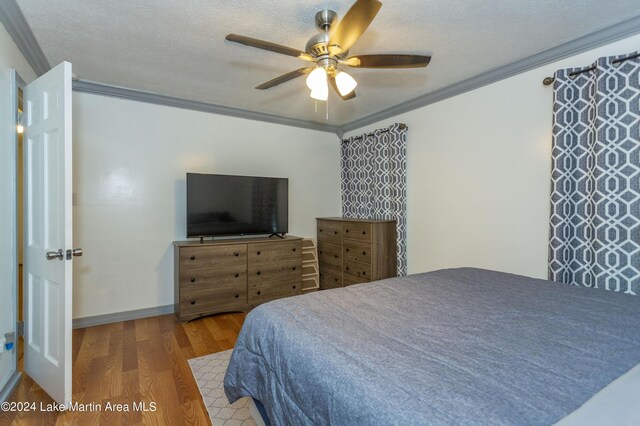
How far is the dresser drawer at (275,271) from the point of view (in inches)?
141

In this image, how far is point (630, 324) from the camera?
49.5 inches

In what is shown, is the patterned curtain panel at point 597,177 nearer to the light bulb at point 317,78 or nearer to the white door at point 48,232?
the light bulb at point 317,78

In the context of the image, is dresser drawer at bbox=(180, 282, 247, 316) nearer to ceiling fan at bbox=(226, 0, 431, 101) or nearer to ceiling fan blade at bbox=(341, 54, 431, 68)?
ceiling fan at bbox=(226, 0, 431, 101)

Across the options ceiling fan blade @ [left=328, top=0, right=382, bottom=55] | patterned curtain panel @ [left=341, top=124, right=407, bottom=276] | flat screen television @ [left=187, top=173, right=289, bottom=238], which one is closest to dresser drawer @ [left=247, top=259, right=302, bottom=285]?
flat screen television @ [left=187, top=173, right=289, bottom=238]

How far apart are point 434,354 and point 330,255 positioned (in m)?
3.24

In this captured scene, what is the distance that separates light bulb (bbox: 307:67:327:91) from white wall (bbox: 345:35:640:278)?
70.4 inches

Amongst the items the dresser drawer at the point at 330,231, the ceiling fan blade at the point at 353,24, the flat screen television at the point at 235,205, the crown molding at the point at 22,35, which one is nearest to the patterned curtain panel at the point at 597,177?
the ceiling fan blade at the point at 353,24

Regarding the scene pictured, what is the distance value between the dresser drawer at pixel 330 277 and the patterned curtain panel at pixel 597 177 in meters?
2.36

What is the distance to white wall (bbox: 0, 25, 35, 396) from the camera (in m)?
1.89

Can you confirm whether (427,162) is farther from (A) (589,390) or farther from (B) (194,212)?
(A) (589,390)

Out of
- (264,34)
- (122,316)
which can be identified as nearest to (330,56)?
(264,34)

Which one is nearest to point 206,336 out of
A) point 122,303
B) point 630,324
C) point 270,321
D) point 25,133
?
point 122,303

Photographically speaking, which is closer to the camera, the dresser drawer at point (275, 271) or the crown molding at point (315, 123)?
the crown molding at point (315, 123)

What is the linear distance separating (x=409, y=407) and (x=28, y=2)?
2.82m
